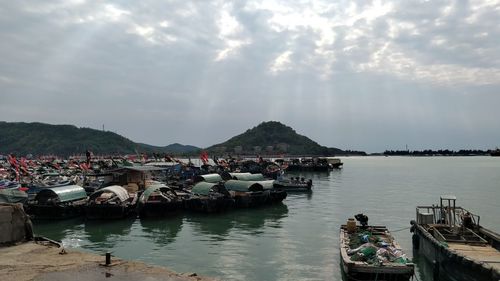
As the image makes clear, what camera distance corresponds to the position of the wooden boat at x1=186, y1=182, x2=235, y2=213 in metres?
42.1

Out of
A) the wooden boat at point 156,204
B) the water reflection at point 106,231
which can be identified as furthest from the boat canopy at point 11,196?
the wooden boat at point 156,204

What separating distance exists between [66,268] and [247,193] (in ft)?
114

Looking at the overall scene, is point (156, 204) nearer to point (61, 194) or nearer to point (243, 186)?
point (61, 194)

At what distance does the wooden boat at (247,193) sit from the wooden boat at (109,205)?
1153cm

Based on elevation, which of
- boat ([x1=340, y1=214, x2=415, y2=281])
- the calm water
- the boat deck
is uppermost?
the boat deck

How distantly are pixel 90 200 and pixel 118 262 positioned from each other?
25.7 metres

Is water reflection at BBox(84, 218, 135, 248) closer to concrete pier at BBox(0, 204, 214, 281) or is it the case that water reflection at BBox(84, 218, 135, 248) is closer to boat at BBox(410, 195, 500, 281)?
concrete pier at BBox(0, 204, 214, 281)

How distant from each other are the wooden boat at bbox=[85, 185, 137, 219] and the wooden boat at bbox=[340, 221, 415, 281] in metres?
21.3

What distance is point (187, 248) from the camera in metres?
28.9

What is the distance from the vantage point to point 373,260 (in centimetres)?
1962

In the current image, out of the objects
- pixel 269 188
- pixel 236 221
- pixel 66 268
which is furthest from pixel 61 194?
pixel 66 268

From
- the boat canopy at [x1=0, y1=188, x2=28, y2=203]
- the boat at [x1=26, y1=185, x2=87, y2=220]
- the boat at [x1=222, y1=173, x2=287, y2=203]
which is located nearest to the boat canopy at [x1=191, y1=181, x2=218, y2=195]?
the boat at [x1=222, y1=173, x2=287, y2=203]

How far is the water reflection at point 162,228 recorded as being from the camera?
105ft

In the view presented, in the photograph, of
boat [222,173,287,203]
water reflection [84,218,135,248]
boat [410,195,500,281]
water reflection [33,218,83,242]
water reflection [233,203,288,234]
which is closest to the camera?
boat [410,195,500,281]
